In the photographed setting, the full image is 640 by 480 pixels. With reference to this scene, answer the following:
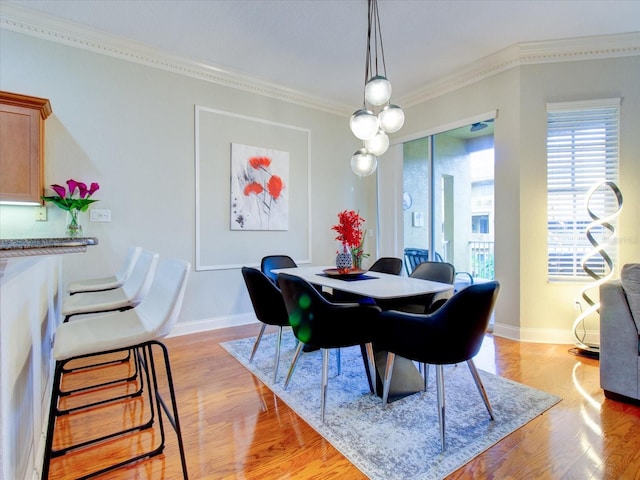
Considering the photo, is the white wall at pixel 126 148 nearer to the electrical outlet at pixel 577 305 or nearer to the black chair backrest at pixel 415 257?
the black chair backrest at pixel 415 257

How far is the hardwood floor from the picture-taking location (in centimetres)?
148

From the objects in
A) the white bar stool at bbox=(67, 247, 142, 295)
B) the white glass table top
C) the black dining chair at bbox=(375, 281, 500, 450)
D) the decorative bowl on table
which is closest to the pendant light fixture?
the decorative bowl on table

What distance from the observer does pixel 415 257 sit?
453cm

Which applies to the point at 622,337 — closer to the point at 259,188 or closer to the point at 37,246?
the point at 37,246

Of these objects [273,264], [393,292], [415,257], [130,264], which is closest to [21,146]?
[130,264]

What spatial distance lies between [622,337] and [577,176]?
1791 mm

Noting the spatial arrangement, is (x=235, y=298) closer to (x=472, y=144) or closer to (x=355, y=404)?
(x=355, y=404)

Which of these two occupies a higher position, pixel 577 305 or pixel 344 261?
pixel 344 261

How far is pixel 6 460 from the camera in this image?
84cm

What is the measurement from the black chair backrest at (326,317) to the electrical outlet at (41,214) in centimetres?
232

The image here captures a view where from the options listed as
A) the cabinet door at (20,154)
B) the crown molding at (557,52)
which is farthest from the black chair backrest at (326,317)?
the crown molding at (557,52)

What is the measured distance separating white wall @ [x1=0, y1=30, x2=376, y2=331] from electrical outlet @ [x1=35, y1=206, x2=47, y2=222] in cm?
3

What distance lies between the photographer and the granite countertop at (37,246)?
84 cm

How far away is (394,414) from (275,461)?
74cm
